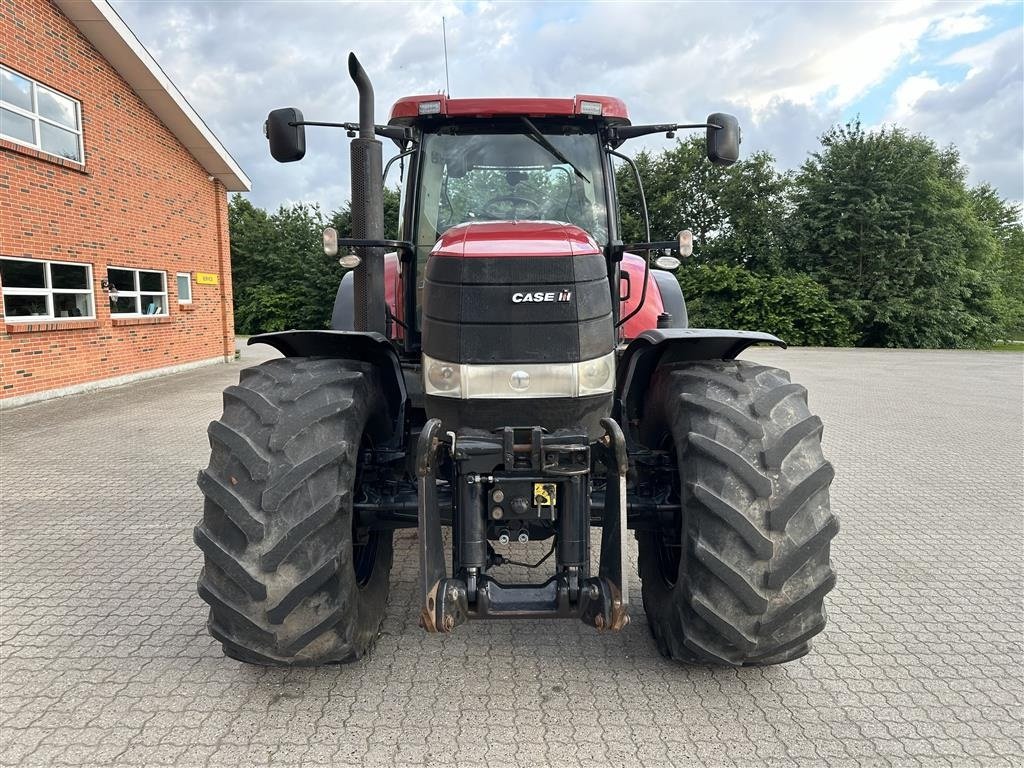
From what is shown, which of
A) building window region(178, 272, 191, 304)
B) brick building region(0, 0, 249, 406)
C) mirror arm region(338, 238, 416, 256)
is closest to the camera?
mirror arm region(338, 238, 416, 256)

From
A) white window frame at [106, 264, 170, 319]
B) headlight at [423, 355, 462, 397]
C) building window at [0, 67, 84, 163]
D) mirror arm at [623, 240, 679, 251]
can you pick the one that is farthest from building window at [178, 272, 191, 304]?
headlight at [423, 355, 462, 397]

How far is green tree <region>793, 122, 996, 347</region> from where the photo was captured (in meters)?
25.3

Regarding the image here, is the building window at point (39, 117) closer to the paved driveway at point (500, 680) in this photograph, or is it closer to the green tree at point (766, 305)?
the paved driveway at point (500, 680)

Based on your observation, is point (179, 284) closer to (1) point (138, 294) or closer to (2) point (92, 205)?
(1) point (138, 294)

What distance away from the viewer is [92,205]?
1162cm

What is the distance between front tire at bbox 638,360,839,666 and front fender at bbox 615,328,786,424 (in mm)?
237

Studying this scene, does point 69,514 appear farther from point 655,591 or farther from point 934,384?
point 934,384

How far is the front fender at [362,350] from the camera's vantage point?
2.94m

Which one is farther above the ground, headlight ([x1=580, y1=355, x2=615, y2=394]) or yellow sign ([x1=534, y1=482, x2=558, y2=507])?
headlight ([x1=580, y1=355, x2=615, y2=394])

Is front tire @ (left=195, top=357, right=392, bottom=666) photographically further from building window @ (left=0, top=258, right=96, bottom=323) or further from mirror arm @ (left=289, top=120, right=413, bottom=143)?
building window @ (left=0, top=258, right=96, bottom=323)

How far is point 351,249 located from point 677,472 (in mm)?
1895

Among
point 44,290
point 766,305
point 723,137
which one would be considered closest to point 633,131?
point 723,137

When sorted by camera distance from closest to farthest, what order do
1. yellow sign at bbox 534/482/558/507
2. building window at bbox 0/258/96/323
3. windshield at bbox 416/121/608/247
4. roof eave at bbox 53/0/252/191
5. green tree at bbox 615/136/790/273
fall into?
yellow sign at bbox 534/482/558/507, windshield at bbox 416/121/608/247, building window at bbox 0/258/96/323, roof eave at bbox 53/0/252/191, green tree at bbox 615/136/790/273

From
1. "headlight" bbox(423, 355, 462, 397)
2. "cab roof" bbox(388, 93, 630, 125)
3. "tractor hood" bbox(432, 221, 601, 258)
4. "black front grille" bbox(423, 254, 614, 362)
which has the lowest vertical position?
"headlight" bbox(423, 355, 462, 397)
